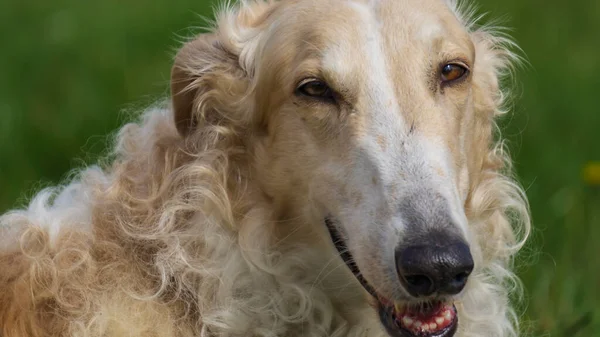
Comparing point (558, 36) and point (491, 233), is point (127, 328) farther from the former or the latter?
point (558, 36)

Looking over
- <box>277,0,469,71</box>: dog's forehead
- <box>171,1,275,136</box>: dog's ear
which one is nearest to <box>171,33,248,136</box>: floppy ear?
<box>171,1,275,136</box>: dog's ear

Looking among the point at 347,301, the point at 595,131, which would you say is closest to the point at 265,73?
the point at 347,301

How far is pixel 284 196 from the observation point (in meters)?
4.43

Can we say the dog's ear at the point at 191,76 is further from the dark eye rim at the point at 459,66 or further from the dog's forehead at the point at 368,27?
the dark eye rim at the point at 459,66

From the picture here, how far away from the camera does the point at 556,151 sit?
8438 millimetres

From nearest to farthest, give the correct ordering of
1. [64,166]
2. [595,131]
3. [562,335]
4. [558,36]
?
[562,335] → [64,166] → [595,131] → [558,36]

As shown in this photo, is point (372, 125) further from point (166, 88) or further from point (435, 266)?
point (166, 88)

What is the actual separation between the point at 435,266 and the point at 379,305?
472 millimetres

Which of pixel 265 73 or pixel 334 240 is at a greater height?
pixel 265 73

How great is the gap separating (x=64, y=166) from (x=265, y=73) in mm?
4138

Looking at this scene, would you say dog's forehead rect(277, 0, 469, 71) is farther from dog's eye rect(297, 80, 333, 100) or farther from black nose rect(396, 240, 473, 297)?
black nose rect(396, 240, 473, 297)

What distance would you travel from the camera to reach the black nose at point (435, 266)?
378 centimetres

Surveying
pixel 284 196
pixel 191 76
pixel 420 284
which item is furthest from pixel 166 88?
pixel 420 284

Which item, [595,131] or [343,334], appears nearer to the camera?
[343,334]
